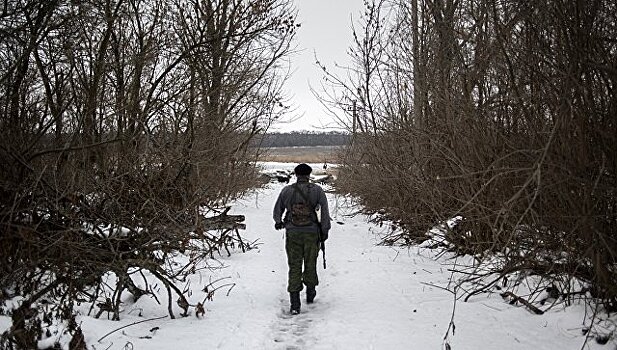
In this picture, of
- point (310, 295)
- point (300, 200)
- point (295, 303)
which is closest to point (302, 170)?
point (300, 200)

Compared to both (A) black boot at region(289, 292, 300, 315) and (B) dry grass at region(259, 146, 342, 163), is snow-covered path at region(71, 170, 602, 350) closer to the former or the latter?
(A) black boot at region(289, 292, 300, 315)

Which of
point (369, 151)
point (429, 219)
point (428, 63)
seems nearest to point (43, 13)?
point (428, 63)

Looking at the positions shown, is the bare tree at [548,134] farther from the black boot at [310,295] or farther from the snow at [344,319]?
the black boot at [310,295]

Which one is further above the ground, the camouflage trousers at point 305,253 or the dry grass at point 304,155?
the dry grass at point 304,155

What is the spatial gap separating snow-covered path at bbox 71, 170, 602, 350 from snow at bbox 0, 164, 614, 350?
0.01 metres

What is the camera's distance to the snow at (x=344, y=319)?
17.8 feet

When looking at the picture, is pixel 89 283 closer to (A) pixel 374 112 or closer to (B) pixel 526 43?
(B) pixel 526 43

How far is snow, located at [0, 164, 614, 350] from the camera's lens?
5430 millimetres

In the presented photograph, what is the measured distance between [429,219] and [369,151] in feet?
11.8

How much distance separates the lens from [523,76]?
517 cm

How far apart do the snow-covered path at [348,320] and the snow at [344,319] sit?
0.01 m

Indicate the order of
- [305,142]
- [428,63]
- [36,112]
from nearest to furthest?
[36,112]
[428,63]
[305,142]

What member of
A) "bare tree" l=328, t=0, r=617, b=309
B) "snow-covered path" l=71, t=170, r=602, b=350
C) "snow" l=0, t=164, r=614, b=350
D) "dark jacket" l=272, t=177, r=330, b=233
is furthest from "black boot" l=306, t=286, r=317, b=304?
"bare tree" l=328, t=0, r=617, b=309

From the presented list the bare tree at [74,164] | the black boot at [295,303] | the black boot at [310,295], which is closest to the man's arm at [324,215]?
the black boot at [310,295]
